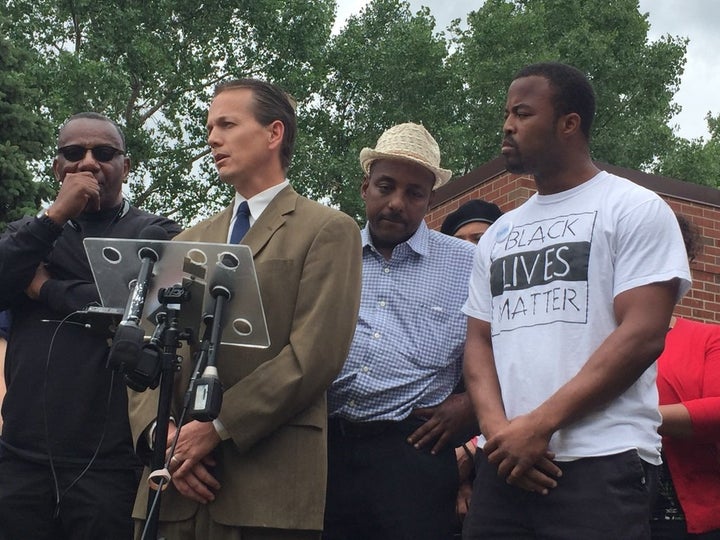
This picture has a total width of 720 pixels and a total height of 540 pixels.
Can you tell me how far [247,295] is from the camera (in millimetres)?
3311

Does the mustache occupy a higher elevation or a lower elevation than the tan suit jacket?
higher

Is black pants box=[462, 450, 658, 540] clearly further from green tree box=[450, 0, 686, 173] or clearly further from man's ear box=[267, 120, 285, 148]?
→ green tree box=[450, 0, 686, 173]

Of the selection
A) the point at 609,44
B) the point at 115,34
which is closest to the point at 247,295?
the point at 115,34

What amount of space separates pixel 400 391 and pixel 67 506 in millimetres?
1349

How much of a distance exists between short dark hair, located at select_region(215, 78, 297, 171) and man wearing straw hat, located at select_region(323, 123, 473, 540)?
22.0 inches

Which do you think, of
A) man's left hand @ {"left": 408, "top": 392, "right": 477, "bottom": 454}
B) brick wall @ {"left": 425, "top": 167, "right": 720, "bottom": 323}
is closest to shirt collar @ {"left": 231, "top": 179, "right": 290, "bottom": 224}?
man's left hand @ {"left": 408, "top": 392, "right": 477, "bottom": 454}

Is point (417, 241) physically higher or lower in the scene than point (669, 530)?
higher

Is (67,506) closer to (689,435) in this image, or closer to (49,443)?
(49,443)

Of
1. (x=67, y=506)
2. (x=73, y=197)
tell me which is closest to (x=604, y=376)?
(x=67, y=506)

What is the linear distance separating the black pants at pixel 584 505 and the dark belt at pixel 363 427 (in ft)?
2.24

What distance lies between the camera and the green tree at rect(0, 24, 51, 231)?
12242 millimetres

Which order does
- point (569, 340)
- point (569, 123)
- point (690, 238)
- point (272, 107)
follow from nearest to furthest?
point (569, 340), point (569, 123), point (272, 107), point (690, 238)

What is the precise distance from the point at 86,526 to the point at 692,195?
19.2ft

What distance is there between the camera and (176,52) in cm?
2317
